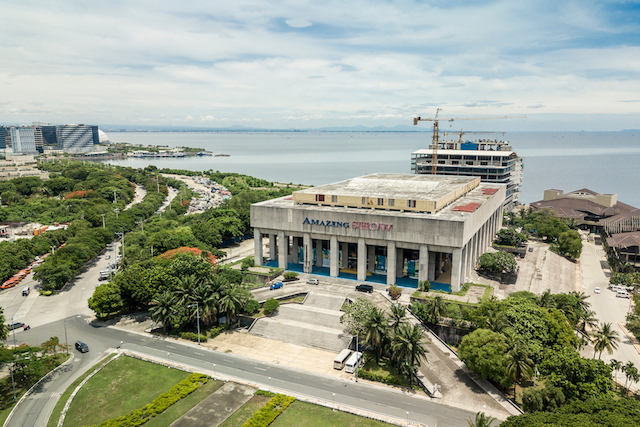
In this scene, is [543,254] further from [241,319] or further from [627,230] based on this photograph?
[241,319]

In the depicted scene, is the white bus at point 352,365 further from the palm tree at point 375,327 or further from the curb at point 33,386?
the curb at point 33,386

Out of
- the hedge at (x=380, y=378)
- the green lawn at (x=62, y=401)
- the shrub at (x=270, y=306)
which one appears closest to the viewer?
the green lawn at (x=62, y=401)

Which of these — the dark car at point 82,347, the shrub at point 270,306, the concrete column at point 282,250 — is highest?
the concrete column at point 282,250

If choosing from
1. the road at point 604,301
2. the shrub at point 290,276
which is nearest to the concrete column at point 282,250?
the shrub at point 290,276

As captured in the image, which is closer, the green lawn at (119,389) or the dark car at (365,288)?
the green lawn at (119,389)

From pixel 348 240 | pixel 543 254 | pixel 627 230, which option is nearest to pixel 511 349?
pixel 348 240

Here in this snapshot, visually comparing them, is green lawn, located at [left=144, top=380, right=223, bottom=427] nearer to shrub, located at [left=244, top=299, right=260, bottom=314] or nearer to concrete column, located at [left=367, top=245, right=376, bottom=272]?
shrub, located at [left=244, top=299, right=260, bottom=314]

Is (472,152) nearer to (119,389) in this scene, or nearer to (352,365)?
(352,365)
